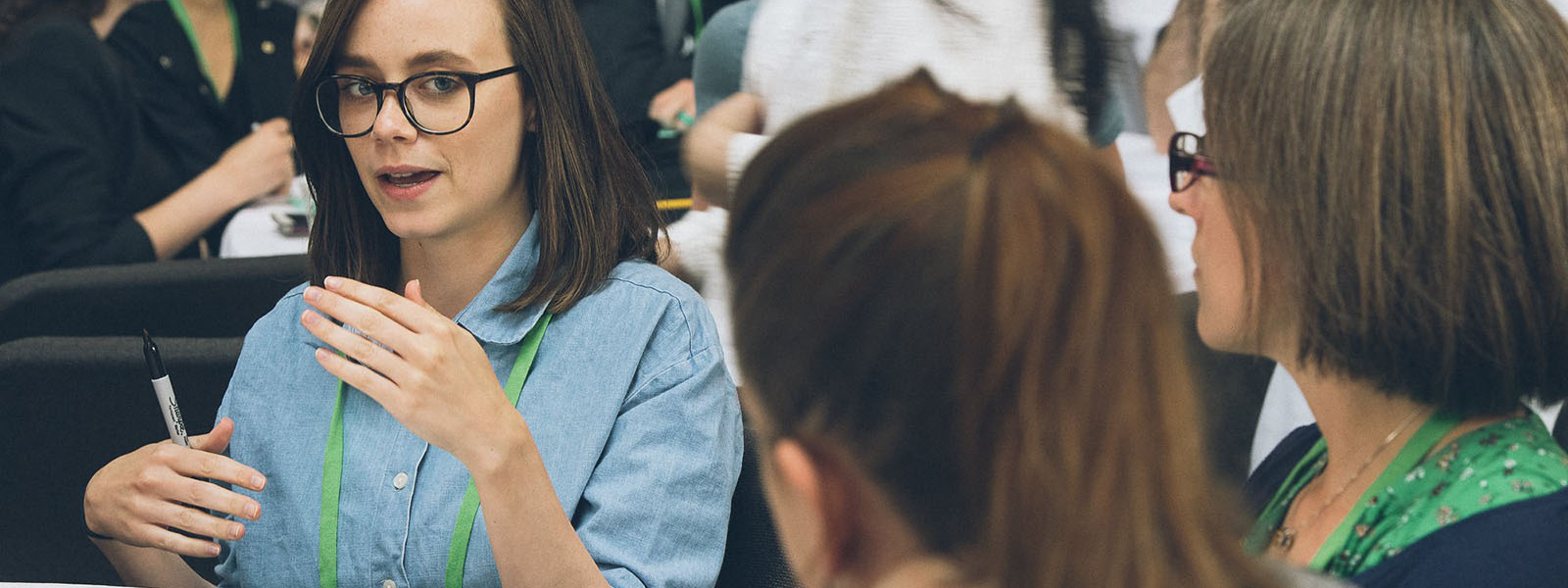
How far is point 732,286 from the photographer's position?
0.69m

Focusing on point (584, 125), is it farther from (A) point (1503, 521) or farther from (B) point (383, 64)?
(A) point (1503, 521)

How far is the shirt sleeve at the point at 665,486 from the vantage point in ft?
4.09

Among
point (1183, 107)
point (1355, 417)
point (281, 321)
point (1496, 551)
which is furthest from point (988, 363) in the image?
point (1183, 107)

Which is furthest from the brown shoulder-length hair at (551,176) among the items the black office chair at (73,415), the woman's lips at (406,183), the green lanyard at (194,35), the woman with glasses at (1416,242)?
the green lanyard at (194,35)

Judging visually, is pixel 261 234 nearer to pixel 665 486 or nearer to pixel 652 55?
pixel 652 55

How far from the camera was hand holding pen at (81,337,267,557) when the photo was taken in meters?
1.19

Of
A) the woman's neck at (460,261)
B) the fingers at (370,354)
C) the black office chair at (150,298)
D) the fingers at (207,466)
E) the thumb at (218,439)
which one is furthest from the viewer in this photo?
the black office chair at (150,298)

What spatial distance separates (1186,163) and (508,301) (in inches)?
26.7

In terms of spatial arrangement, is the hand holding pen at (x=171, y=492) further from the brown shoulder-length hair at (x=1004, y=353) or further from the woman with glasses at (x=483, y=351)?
the brown shoulder-length hair at (x=1004, y=353)

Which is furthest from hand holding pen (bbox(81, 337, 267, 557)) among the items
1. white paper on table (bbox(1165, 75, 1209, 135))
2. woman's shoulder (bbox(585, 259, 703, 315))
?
white paper on table (bbox(1165, 75, 1209, 135))

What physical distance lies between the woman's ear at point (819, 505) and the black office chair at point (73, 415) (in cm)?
141

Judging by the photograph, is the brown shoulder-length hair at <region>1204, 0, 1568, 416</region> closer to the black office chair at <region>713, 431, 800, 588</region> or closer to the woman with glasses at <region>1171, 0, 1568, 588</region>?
the woman with glasses at <region>1171, 0, 1568, 588</region>

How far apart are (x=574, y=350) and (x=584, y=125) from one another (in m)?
0.25

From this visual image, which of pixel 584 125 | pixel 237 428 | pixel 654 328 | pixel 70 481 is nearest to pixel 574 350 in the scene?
pixel 654 328
